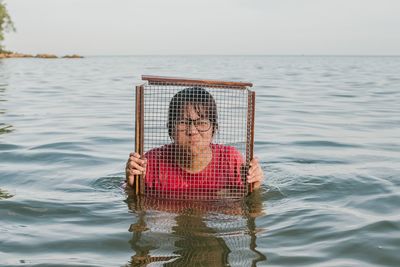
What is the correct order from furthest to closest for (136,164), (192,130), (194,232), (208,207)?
(208,207)
(192,130)
(136,164)
(194,232)

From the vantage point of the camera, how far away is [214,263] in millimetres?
4652

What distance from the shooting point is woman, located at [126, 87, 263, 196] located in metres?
6.05

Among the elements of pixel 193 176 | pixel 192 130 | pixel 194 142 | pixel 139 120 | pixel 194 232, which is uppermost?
pixel 139 120

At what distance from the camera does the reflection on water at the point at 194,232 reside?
477 cm

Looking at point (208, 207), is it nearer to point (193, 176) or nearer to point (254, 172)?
point (193, 176)

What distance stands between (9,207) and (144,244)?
1.97 metres

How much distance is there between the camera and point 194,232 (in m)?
5.50

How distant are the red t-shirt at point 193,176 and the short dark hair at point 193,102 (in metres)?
0.56

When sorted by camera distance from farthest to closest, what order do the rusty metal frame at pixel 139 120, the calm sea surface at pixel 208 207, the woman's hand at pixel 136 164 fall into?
the woman's hand at pixel 136 164
the rusty metal frame at pixel 139 120
the calm sea surface at pixel 208 207

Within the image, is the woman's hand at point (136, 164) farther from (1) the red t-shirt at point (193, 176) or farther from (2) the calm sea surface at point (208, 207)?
(1) the red t-shirt at point (193, 176)

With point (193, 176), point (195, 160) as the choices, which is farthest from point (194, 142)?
point (193, 176)

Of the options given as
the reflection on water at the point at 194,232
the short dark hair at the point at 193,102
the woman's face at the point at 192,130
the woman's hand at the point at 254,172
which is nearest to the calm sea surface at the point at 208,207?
the reflection on water at the point at 194,232

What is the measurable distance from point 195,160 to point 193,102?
32.1 inches

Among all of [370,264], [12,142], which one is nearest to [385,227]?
[370,264]
